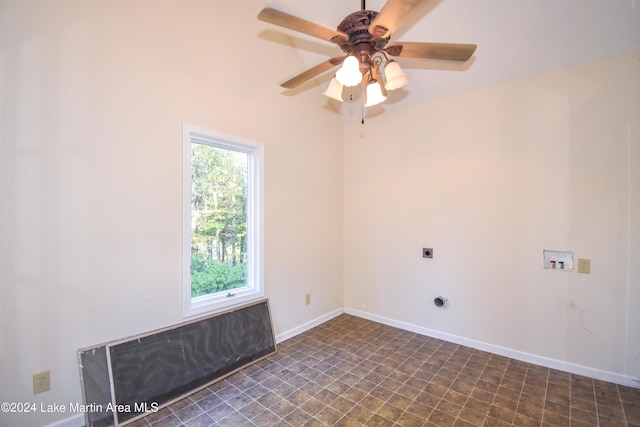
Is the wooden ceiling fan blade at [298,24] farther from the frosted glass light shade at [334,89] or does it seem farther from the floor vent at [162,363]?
the floor vent at [162,363]

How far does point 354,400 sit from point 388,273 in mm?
1702

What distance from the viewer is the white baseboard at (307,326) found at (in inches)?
120

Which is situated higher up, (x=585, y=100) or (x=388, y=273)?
(x=585, y=100)

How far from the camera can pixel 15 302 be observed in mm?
1577

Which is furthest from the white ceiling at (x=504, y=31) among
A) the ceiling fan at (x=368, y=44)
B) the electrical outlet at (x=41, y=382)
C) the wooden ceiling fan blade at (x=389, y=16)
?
the electrical outlet at (x=41, y=382)

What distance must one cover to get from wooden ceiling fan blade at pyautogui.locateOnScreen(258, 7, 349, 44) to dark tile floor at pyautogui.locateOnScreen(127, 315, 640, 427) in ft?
8.19

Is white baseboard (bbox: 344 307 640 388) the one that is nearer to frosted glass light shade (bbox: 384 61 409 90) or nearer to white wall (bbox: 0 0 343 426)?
white wall (bbox: 0 0 343 426)

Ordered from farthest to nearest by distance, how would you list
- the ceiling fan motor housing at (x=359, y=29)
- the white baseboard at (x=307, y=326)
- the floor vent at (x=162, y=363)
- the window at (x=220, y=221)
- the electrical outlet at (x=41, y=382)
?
1. the white baseboard at (x=307, y=326)
2. the window at (x=220, y=221)
3. the floor vent at (x=162, y=363)
4. the electrical outlet at (x=41, y=382)
5. the ceiling fan motor housing at (x=359, y=29)

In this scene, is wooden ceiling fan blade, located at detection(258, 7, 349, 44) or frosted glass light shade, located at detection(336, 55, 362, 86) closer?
wooden ceiling fan blade, located at detection(258, 7, 349, 44)

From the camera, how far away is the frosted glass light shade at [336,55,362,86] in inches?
62.1

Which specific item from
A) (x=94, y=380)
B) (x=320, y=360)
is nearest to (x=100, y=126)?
(x=94, y=380)

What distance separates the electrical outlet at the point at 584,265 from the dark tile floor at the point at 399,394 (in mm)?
913

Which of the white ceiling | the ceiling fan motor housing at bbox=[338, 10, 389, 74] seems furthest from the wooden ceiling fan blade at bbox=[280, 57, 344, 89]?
the white ceiling

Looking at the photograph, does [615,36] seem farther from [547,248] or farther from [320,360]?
[320,360]
